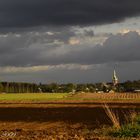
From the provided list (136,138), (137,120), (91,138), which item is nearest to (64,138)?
(91,138)

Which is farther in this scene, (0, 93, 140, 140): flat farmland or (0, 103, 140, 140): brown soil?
(0, 93, 140, 140): flat farmland

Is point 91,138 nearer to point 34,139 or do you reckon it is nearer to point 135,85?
point 34,139

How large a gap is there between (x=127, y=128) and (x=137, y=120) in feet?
9.44

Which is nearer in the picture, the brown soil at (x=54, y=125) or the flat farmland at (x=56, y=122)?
the brown soil at (x=54, y=125)

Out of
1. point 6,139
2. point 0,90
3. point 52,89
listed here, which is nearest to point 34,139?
point 6,139

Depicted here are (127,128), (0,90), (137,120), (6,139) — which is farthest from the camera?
(0,90)

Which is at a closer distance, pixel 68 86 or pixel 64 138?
pixel 64 138

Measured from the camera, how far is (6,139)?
14.8 metres

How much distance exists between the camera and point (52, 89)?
176 m

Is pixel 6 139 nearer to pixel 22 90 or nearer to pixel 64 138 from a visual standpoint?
pixel 64 138

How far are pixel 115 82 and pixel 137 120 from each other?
151 metres

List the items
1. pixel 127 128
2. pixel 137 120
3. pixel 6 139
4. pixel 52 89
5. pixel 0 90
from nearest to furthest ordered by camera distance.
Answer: pixel 6 139 → pixel 127 128 → pixel 137 120 → pixel 0 90 → pixel 52 89

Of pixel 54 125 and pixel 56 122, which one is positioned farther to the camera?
pixel 56 122

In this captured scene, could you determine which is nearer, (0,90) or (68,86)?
(0,90)
